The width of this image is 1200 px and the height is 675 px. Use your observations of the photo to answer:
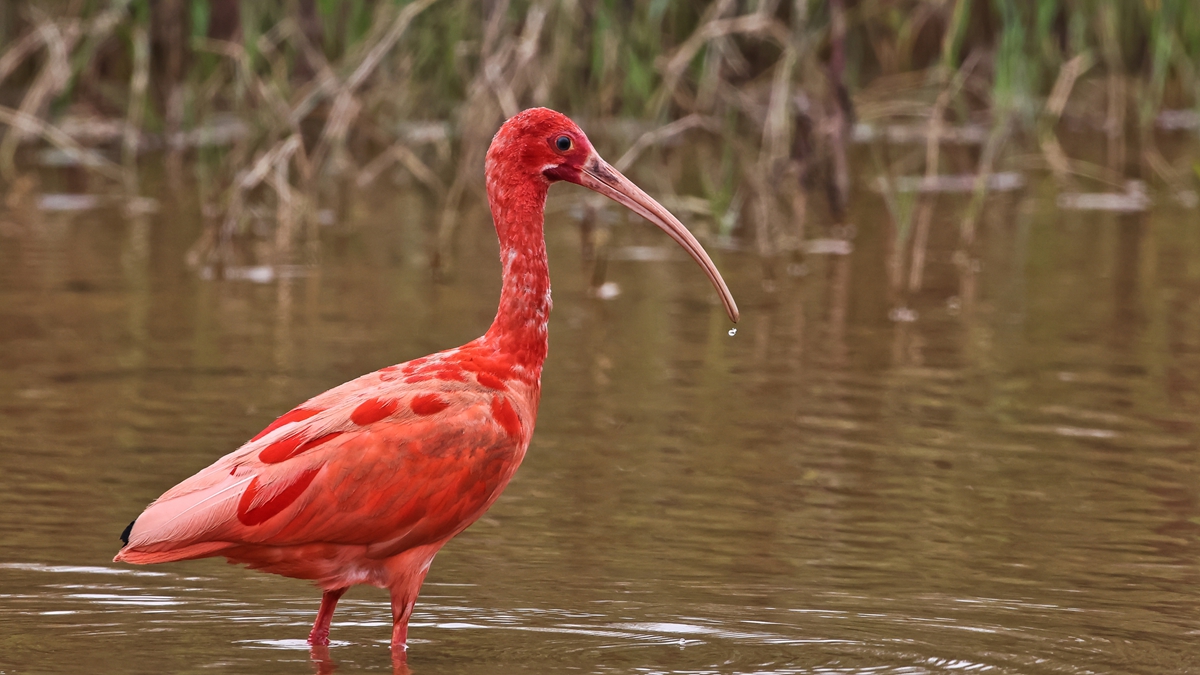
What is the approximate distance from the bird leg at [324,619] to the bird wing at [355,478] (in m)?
0.19

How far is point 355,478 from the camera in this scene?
19.6 ft

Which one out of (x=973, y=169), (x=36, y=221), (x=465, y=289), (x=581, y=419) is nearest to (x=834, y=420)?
(x=581, y=419)

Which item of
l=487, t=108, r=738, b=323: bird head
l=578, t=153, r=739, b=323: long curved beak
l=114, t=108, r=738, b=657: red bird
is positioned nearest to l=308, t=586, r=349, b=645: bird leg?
l=114, t=108, r=738, b=657: red bird

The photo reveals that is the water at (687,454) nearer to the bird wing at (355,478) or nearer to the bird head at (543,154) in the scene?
the bird wing at (355,478)

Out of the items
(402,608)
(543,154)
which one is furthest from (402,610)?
(543,154)

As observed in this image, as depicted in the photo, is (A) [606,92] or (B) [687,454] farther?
(A) [606,92]

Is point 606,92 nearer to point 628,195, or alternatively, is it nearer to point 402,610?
point 628,195

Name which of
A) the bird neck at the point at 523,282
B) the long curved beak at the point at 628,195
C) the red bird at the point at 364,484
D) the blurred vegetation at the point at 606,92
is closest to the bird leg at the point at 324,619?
the red bird at the point at 364,484

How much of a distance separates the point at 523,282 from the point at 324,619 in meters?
1.26

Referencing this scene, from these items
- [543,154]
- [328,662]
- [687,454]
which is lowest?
[328,662]

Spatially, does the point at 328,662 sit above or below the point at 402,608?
below

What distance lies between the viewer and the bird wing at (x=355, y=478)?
5.83m

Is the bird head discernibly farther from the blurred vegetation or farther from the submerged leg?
the blurred vegetation

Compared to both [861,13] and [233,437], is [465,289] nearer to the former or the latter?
[233,437]
